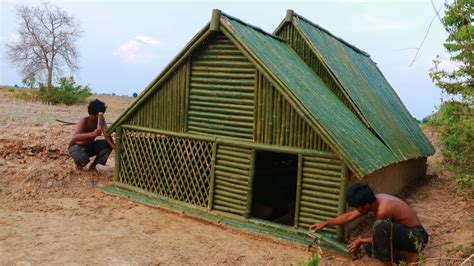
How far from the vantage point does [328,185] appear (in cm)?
750

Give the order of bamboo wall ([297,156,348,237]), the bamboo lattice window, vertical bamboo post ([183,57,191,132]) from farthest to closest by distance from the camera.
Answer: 1. vertical bamboo post ([183,57,191,132])
2. the bamboo lattice window
3. bamboo wall ([297,156,348,237])

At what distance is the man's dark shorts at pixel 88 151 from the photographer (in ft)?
36.3

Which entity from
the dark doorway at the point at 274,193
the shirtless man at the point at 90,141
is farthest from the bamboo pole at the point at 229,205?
the shirtless man at the point at 90,141

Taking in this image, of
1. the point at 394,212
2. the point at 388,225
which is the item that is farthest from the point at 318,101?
the point at 388,225

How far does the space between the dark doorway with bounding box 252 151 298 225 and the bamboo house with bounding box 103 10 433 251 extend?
27mm

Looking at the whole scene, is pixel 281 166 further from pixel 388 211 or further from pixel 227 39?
pixel 388 211

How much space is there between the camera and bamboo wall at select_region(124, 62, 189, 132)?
9281 millimetres

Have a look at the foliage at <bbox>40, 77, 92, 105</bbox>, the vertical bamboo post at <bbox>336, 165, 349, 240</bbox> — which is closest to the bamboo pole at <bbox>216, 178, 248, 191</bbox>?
Result: the vertical bamboo post at <bbox>336, 165, 349, 240</bbox>

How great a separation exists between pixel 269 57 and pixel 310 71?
2.21 meters

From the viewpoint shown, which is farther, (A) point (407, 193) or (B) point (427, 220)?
(A) point (407, 193)

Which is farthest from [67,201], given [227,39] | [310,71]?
[310,71]

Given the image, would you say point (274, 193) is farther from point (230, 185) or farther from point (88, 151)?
point (88, 151)

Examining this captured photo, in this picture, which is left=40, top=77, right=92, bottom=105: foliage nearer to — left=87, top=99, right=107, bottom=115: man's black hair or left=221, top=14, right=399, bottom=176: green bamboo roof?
left=87, top=99, right=107, bottom=115: man's black hair

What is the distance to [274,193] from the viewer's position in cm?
1083
